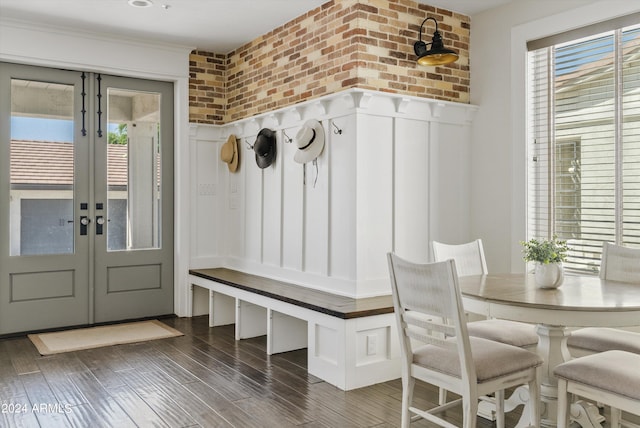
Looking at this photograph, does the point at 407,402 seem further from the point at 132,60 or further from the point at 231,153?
the point at 132,60

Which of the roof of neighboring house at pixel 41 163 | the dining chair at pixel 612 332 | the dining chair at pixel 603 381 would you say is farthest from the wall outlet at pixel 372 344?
the roof of neighboring house at pixel 41 163

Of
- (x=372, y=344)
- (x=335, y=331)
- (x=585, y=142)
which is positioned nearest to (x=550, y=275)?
(x=372, y=344)

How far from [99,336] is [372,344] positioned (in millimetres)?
2594

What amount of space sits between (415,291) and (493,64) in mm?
2649

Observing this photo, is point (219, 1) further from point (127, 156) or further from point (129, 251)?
point (129, 251)

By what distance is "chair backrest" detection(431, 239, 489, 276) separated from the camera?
3.46 m

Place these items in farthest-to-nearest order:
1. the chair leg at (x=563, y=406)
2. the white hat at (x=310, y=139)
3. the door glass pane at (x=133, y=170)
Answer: the door glass pane at (x=133, y=170) < the white hat at (x=310, y=139) < the chair leg at (x=563, y=406)

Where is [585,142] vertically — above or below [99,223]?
above

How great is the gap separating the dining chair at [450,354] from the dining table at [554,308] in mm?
192

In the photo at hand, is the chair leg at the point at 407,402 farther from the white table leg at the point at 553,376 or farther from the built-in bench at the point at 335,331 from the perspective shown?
the built-in bench at the point at 335,331

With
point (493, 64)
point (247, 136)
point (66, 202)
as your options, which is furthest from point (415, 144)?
point (66, 202)

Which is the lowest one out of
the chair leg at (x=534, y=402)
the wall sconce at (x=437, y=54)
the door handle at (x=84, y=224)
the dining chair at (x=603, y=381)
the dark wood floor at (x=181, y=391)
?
the dark wood floor at (x=181, y=391)

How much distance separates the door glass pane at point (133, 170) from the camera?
5348 mm

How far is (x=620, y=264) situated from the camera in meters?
3.15
